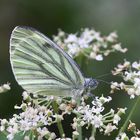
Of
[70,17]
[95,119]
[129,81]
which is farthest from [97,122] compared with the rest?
[70,17]

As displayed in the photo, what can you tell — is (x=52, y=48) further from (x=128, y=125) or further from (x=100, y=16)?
(x=100, y=16)

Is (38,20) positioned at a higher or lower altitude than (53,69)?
higher

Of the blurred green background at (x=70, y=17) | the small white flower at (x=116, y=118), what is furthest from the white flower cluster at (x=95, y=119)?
the blurred green background at (x=70, y=17)

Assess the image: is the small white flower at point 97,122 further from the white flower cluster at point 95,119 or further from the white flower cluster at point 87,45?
the white flower cluster at point 87,45

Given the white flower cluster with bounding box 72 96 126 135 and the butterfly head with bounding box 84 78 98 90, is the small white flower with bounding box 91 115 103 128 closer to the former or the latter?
the white flower cluster with bounding box 72 96 126 135

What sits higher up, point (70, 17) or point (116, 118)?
point (70, 17)

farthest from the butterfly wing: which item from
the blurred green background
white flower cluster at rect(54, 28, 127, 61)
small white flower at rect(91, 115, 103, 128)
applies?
the blurred green background

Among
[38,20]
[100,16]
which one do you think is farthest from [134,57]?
[38,20]

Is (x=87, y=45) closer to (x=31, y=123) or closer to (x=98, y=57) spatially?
(x=98, y=57)
